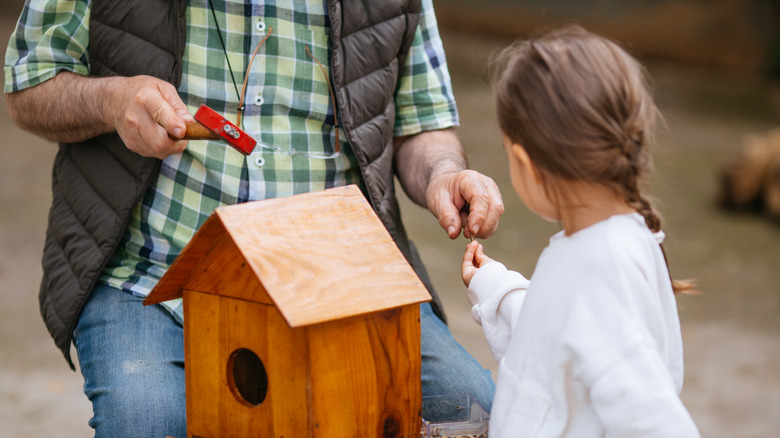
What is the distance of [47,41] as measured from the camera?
68.0 inches

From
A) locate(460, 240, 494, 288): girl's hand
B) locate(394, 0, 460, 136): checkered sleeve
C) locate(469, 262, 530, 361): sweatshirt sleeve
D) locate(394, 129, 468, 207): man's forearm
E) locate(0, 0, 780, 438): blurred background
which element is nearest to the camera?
locate(469, 262, 530, 361): sweatshirt sleeve

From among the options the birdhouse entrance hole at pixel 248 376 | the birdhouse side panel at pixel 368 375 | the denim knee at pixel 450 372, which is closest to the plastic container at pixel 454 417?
the birdhouse side panel at pixel 368 375

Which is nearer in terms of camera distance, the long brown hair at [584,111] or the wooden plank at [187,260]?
the long brown hair at [584,111]

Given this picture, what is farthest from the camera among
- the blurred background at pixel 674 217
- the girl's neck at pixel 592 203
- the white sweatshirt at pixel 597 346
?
the blurred background at pixel 674 217

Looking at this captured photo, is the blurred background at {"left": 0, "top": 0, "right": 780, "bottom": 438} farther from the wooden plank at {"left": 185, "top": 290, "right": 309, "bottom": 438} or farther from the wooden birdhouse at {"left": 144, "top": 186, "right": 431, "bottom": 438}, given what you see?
the wooden plank at {"left": 185, "top": 290, "right": 309, "bottom": 438}

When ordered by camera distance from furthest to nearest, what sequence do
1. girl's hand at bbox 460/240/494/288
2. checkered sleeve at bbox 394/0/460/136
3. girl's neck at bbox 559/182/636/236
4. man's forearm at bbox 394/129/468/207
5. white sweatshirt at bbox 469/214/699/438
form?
checkered sleeve at bbox 394/0/460/136
man's forearm at bbox 394/129/468/207
girl's hand at bbox 460/240/494/288
girl's neck at bbox 559/182/636/236
white sweatshirt at bbox 469/214/699/438

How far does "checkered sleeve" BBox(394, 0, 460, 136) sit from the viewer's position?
2029 millimetres

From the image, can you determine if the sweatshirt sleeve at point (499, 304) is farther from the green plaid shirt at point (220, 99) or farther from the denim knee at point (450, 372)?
the green plaid shirt at point (220, 99)

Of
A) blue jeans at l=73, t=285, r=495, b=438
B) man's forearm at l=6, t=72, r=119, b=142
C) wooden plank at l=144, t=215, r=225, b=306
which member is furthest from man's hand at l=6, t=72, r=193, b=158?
blue jeans at l=73, t=285, r=495, b=438

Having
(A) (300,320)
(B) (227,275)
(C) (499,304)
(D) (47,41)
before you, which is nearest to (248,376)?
(B) (227,275)

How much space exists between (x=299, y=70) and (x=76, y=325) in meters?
0.71

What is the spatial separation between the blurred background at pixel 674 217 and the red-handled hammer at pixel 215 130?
437 millimetres

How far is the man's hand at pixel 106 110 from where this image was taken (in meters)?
1.48

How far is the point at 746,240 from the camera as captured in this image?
5.17 meters
